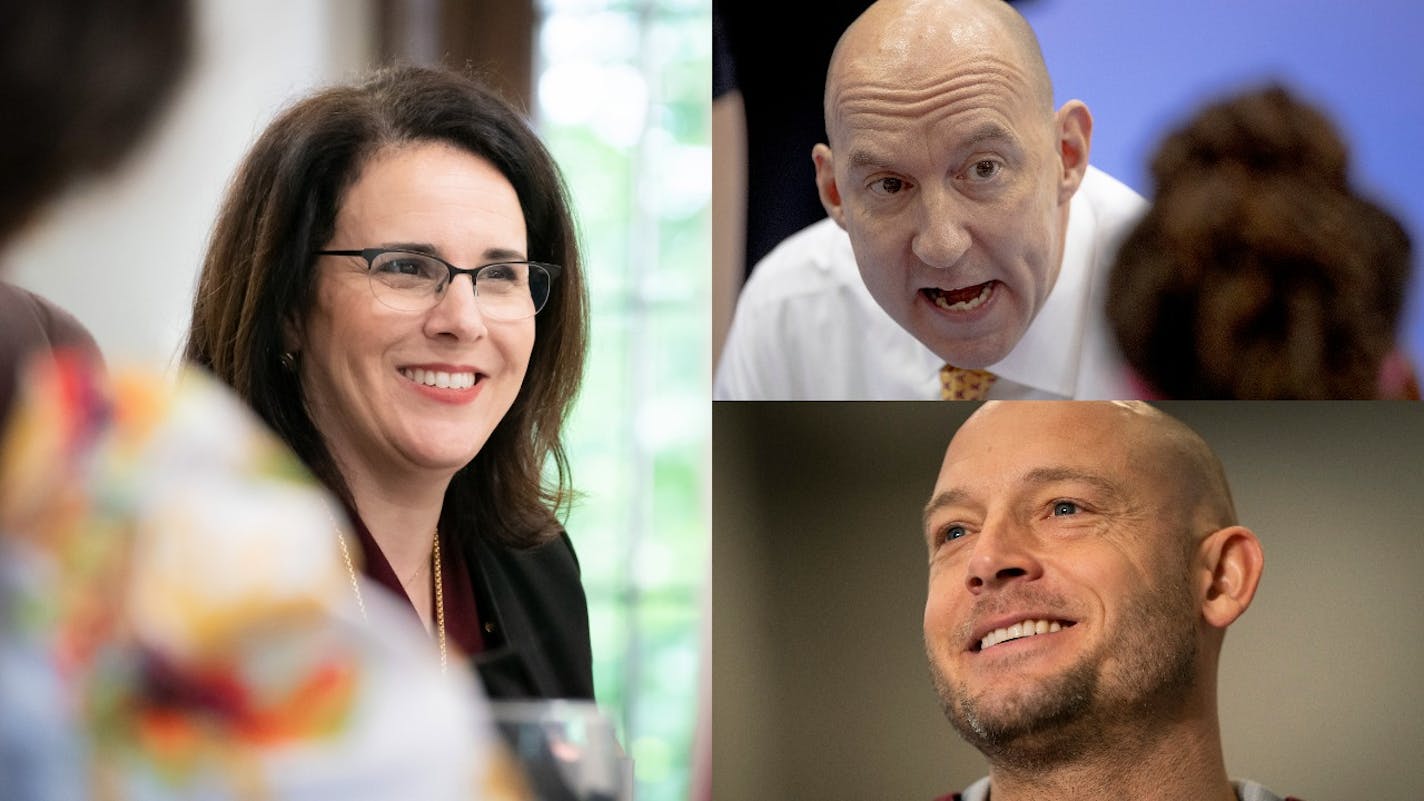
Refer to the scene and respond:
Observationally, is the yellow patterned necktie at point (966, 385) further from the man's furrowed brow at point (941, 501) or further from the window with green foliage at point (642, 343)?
the window with green foliage at point (642, 343)

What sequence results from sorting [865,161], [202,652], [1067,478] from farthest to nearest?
[865,161] → [1067,478] → [202,652]

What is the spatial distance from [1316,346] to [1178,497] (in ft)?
1.27

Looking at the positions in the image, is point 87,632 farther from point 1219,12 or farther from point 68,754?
point 1219,12

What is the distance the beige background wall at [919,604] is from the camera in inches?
96.5

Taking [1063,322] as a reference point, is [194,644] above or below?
below

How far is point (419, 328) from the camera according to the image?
2.25 m

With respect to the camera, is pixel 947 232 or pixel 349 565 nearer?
pixel 349 565

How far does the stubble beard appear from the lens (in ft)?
7.71

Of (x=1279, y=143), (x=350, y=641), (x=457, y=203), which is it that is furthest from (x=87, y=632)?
(x=1279, y=143)

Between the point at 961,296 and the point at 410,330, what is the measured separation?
99 centimetres

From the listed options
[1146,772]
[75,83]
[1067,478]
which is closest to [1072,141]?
[1067,478]

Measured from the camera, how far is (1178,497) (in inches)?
96.2

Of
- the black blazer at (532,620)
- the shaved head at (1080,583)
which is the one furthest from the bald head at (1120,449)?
the black blazer at (532,620)

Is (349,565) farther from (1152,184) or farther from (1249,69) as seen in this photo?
(1249,69)
